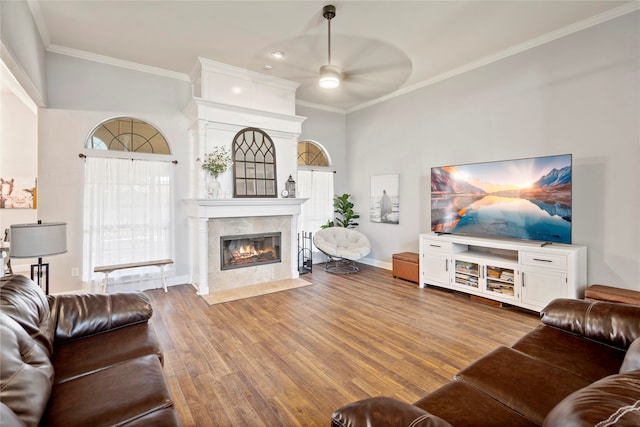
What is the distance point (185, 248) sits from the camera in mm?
5000

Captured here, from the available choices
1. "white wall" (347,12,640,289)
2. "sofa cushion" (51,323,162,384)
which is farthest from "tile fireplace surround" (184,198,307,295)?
"sofa cushion" (51,323,162,384)

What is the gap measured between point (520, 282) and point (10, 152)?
25.4 feet

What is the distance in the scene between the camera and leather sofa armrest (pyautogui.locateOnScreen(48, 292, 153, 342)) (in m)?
2.00

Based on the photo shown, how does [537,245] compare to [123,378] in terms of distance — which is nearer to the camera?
[123,378]

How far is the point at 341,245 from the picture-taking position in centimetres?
612

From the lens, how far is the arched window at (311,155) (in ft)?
21.0

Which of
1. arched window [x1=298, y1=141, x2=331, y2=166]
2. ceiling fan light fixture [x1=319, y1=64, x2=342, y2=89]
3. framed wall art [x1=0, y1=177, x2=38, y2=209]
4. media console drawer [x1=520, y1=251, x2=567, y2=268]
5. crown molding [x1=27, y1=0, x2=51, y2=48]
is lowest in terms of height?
media console drawer [x1=520, y1=251, x2=567, y2=268]

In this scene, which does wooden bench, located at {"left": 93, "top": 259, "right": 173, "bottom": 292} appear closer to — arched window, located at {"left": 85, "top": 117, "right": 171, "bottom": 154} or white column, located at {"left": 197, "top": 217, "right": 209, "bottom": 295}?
white column, located at {"left": 197, "top": 217, "right": 209, "bottom": 295}

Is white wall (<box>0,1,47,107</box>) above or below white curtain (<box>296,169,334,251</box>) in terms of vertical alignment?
above

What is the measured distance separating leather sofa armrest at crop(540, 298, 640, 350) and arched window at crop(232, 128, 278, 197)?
4.03 meters

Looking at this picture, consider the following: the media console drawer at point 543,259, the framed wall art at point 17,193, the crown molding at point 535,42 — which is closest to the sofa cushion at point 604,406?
the media console drawer at point 543,259

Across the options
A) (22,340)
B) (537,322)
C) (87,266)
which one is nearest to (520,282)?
(537,322)

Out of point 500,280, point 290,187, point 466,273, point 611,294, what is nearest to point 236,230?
point 290,187

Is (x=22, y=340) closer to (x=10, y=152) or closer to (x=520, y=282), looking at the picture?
(x=520, y=282)
